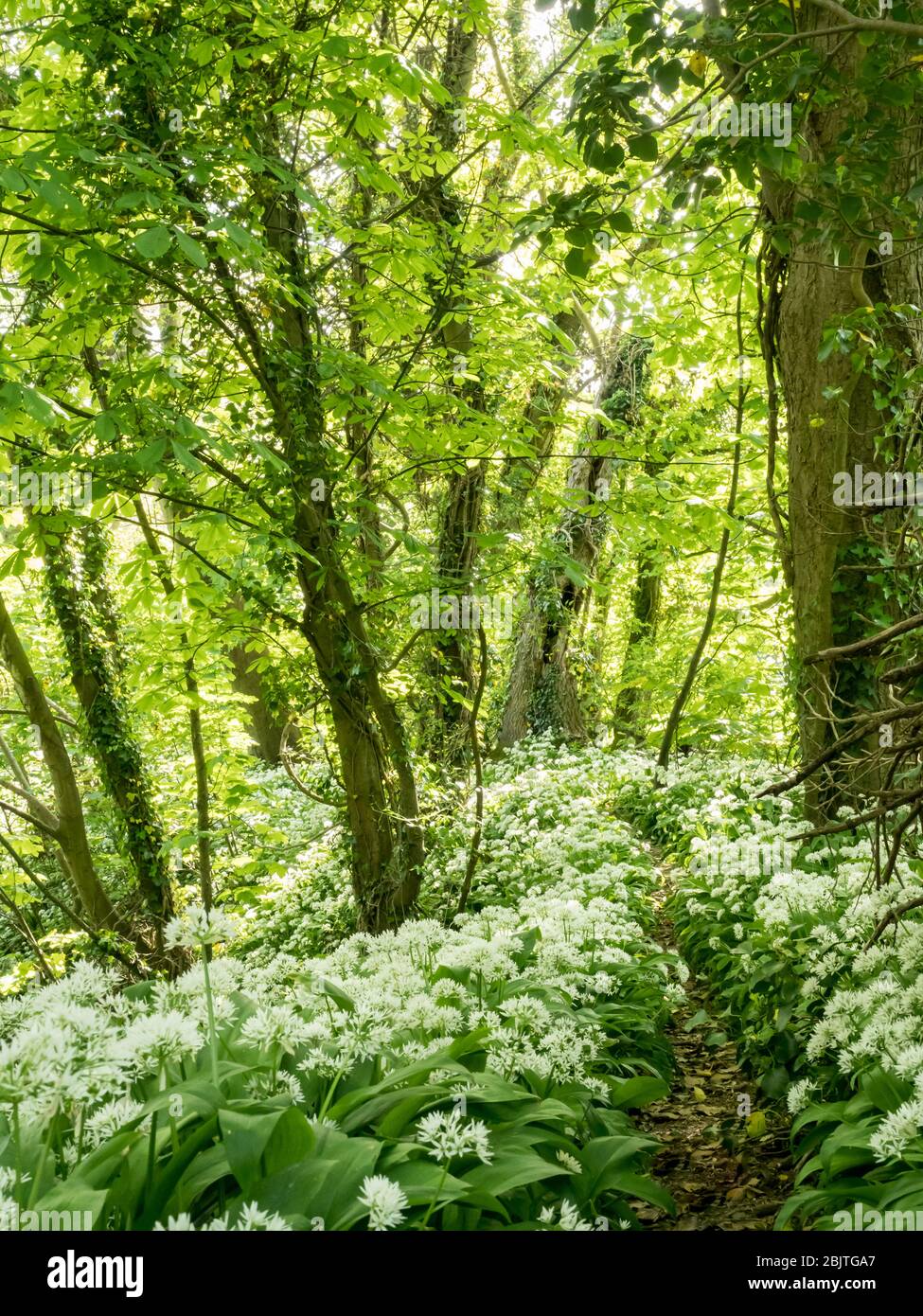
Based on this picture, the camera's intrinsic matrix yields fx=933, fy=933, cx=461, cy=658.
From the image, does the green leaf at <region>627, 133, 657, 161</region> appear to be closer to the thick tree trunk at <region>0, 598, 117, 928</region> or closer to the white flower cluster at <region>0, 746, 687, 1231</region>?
the white flower cluster at <region>0, 746, 687, 1231</region>

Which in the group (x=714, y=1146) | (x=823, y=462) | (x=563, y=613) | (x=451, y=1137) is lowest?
(x=714, y=1146)

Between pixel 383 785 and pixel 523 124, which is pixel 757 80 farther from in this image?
pixel 383 785

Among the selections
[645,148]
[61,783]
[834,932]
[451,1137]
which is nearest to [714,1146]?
[834,932]

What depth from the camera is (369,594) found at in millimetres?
6160

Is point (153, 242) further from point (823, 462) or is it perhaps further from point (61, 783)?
point (61, 783)

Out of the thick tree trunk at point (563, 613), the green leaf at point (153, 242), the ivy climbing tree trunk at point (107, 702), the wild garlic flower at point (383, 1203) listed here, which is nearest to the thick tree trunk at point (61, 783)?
the ivy climbing tree trunk at point (107, 702)

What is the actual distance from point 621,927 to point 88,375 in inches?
198

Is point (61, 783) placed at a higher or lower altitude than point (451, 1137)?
higher

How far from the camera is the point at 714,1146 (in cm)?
398

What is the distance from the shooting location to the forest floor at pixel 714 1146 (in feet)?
11.2

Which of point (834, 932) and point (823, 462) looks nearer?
point (834, 932)

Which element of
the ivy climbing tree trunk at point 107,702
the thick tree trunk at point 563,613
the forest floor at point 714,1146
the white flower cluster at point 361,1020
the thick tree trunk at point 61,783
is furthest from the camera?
the thick tree trunk at point 563,613

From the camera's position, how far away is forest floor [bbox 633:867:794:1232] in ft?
11.2

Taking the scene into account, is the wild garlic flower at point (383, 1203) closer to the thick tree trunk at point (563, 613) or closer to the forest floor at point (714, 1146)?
the forest floor at point (714, 1146)
